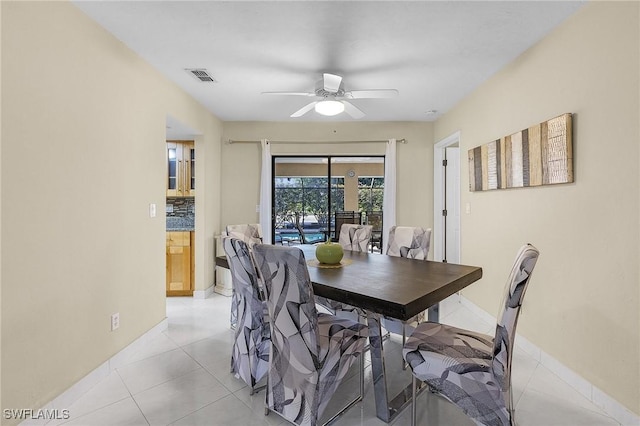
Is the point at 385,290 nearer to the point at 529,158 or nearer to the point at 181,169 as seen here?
the point at 529,158

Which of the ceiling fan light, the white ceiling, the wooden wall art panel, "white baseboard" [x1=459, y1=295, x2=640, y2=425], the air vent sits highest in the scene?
the air vent

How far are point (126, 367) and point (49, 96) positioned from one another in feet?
6.19

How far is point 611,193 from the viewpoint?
1.88 meters

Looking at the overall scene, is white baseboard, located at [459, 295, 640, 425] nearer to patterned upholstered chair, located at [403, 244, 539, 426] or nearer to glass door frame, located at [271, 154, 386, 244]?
patterned upholstered chair, located at [403, 244, 539, 426]

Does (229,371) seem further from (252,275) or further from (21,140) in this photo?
(21,140)

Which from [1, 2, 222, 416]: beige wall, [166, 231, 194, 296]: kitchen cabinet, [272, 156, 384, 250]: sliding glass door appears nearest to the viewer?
[1, 2, 222, 416]: beige wall

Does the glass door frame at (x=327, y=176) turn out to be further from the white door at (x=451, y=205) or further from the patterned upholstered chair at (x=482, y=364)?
the patterned upholstered chair at (x=482, y=364)

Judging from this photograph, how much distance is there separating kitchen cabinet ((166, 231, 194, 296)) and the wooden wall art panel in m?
3.54

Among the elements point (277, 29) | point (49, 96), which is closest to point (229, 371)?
point (49, 96)

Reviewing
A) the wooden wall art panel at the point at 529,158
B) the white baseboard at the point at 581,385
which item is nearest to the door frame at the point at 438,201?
the wooden wall art panel at the point at 529,158

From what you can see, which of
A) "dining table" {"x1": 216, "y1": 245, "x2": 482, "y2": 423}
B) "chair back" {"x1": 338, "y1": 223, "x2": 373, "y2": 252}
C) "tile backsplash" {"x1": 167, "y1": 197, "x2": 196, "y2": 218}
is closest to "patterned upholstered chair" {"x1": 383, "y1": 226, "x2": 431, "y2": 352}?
"chair back" {"x1": 338, "y1": 223, "x2": 373, "y2": 252}

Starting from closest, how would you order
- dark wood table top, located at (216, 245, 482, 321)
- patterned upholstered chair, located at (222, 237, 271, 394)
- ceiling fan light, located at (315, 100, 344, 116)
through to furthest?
1. dark wood table top, located at (216, 245, 482, 321)
2. patterned upholstered chair, located at (222, 237, 271, 394)
3. ceiling fan light, located at (315, 100, 344, 116)

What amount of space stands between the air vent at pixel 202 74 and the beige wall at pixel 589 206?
274 cm

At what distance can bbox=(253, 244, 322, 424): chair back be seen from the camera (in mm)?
1535
